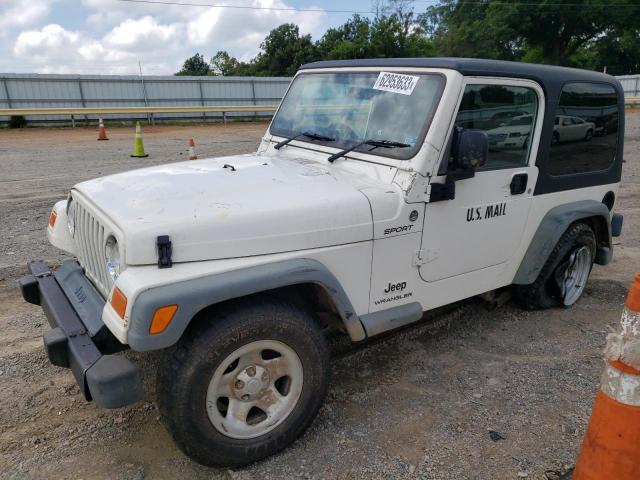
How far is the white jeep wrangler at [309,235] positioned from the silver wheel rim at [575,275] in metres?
0.26

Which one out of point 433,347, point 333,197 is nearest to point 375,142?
point 333,197

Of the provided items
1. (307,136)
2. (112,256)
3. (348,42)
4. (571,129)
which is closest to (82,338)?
(112,256)

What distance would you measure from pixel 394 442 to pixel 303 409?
0.56 metres

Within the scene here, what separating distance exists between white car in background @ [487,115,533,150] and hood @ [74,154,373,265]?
42.1 inches

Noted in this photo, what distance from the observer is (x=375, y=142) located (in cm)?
314

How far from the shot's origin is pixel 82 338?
2477 mm

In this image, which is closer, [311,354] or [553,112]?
[311,354]

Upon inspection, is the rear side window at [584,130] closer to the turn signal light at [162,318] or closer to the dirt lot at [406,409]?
the dirt lot at [406,409]

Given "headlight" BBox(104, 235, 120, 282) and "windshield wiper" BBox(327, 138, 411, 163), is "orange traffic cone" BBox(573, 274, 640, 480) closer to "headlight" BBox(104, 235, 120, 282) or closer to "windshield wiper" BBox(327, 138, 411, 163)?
"windshield wiper" BBox(327, 138, 411, 163)

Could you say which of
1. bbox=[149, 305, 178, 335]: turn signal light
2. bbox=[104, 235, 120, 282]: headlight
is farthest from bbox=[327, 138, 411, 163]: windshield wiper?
bbox=[149, 305, 178, 335]: turn signal light

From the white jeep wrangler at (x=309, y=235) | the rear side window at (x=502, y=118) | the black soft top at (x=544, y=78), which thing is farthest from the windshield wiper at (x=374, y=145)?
the black soft top at (x=544, y=78)

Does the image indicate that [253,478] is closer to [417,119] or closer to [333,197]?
[333,197]

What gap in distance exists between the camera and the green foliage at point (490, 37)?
40000mm

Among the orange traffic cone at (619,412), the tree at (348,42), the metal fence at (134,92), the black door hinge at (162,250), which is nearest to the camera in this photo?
the orange traffic cone at (619,412)
